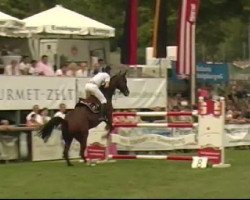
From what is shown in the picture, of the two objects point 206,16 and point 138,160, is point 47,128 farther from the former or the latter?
point 206,16

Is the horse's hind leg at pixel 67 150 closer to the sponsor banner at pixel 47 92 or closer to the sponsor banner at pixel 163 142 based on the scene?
the sponsor banner at pixel 47 92

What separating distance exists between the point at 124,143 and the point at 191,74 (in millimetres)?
5707

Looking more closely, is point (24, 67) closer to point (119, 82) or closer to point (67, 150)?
point (119, 82)

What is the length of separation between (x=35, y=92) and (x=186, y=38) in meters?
6.27

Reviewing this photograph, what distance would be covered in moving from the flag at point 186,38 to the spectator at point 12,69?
636cm

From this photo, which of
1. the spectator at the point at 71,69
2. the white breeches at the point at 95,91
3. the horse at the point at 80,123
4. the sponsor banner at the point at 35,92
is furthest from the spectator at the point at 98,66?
the white breeches at the point at 95,91

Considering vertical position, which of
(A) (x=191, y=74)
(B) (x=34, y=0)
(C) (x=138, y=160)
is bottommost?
(C) (x=138, y=160)

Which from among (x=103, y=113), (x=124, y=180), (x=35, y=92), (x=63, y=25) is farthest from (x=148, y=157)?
(x=63, y=25)

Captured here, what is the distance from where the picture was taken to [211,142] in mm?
19422

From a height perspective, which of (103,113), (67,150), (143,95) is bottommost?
(67,150)

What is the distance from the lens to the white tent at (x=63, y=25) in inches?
1067

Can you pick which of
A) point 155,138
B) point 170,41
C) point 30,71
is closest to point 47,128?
point 30,71

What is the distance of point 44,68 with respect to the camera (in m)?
25.3

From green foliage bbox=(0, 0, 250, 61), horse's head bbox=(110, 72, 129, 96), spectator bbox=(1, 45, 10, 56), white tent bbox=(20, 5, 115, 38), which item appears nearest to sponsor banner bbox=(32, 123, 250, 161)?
horse's head bbox=(110, 72, 129, 96)
